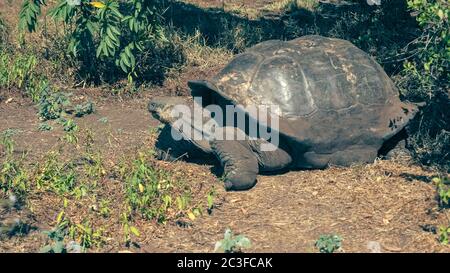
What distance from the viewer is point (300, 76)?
6.07m

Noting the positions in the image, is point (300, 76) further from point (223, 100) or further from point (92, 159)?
point (92, 159)

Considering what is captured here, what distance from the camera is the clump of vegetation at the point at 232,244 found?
180 inches

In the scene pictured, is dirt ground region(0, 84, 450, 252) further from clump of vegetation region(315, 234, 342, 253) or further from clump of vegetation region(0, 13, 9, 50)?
clump of vegetation region(0, 13, 9, 50)

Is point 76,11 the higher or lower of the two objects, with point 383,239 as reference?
higher

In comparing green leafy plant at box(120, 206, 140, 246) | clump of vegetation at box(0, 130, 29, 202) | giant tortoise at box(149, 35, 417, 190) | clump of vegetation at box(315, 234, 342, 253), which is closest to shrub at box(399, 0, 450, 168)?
giant tortoise at box(149, 35, 417, 190)

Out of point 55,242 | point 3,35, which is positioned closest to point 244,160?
point 55,242

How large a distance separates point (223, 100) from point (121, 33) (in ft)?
7.49

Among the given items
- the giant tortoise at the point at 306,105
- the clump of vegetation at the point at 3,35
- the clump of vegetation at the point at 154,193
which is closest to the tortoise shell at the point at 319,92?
the giant tortoise at the point at 306,105

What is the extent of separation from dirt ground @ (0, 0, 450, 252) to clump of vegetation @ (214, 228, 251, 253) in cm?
18

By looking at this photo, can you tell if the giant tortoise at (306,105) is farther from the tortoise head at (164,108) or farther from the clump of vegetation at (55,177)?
the clump of vegetation at (55,177)

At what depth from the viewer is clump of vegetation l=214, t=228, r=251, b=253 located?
4.56 meters

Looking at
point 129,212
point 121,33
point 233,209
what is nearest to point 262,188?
point 233,209

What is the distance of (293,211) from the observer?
5.42 meters
